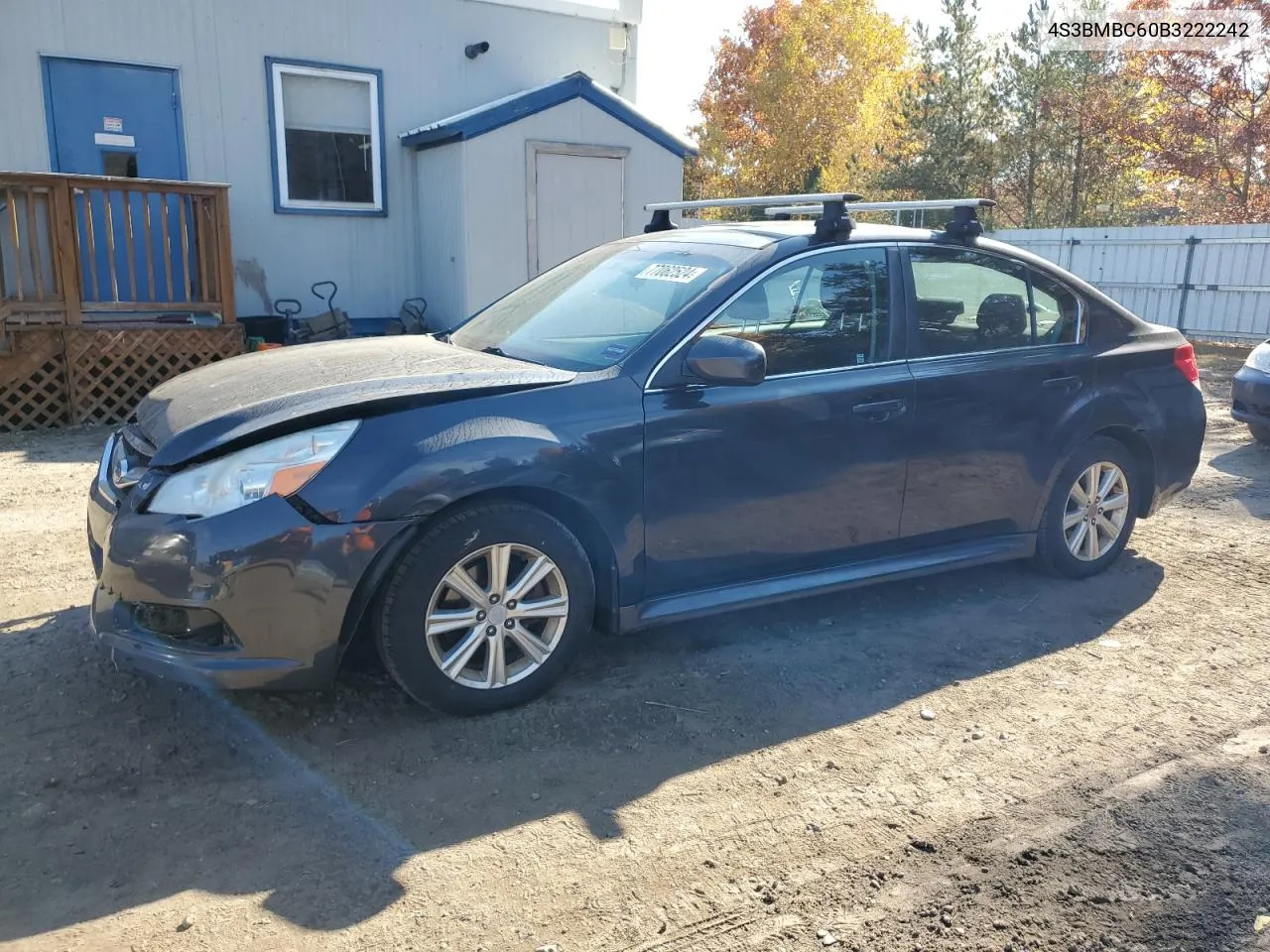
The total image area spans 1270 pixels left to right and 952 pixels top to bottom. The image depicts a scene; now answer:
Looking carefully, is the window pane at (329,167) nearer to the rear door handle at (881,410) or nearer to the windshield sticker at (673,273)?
the windshield sticker at (673,273)

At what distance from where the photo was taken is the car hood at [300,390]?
3.35 meters

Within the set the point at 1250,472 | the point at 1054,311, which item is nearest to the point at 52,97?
the point at 1054,311

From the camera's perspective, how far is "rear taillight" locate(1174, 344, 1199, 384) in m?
5.32

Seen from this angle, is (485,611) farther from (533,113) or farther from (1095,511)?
(533,113)

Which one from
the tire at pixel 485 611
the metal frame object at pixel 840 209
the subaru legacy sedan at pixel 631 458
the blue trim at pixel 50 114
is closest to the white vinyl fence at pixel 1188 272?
the subaru legacy sedan at pixel 631 458

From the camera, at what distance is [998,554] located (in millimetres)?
4812

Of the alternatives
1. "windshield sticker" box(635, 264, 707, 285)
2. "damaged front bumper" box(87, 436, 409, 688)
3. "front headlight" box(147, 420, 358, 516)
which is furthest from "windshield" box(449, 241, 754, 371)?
"damaged front bumper" box(87, 436, 409, 688)

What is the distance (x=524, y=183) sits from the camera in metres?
10.9

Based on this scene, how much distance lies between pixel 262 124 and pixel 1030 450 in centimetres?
876

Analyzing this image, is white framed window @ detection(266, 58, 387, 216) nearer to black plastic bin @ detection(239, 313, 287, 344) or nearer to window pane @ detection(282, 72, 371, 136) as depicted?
window pane @ detection(282, 72, 371, 136)

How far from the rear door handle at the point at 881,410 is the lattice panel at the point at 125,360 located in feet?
20.9

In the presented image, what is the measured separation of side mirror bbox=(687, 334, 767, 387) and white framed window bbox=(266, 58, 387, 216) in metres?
8.27

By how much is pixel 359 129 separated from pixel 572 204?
95.9 inches

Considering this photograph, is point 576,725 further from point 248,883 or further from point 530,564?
point 248,883
